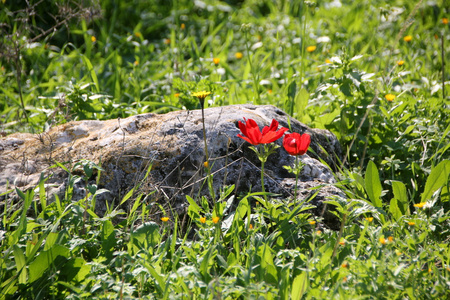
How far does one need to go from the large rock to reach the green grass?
0.09 meters

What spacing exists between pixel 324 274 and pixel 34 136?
5.90 ft

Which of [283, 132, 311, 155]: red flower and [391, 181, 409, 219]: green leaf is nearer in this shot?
[283, 132, 311, 155]: red flower

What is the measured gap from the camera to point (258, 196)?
2121 millimetres

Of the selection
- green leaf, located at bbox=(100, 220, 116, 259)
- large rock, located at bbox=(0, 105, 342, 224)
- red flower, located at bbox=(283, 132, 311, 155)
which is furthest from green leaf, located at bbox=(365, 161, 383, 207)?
green leaf, located at bbox=(100, 220, 116, 259)

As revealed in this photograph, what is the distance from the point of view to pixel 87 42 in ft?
13.6

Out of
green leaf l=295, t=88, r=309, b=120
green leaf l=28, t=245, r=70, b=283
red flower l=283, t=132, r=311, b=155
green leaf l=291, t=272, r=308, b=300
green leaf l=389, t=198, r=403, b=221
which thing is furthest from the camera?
green leaf l=295, t=88, r=309, b=120

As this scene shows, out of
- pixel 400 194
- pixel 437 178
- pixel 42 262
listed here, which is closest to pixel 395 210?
pixel 400 194

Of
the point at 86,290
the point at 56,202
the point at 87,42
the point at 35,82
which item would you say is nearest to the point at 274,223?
the point at 86,290

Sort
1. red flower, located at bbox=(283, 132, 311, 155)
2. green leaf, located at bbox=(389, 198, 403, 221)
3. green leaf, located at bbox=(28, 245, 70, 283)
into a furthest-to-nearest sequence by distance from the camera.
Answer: green leaf, located at bbox=(389, 198, 403, 221) < red flower, located at bbox=(283, 132, 311, 155) < green leaf, located at bbox=(28, 245, 70, 283)

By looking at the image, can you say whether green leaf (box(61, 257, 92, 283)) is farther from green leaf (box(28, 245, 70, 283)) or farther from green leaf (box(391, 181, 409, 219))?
green leaf (box(391, 181, 409, 219))

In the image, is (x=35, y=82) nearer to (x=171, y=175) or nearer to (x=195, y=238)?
(x=171, y=175)

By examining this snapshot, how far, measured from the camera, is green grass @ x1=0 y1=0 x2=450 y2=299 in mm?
1548

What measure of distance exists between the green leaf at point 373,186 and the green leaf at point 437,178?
248 mm

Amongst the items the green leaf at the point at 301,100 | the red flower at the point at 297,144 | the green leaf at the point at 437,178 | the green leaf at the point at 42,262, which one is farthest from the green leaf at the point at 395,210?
the green leaf at the point at 42,262
